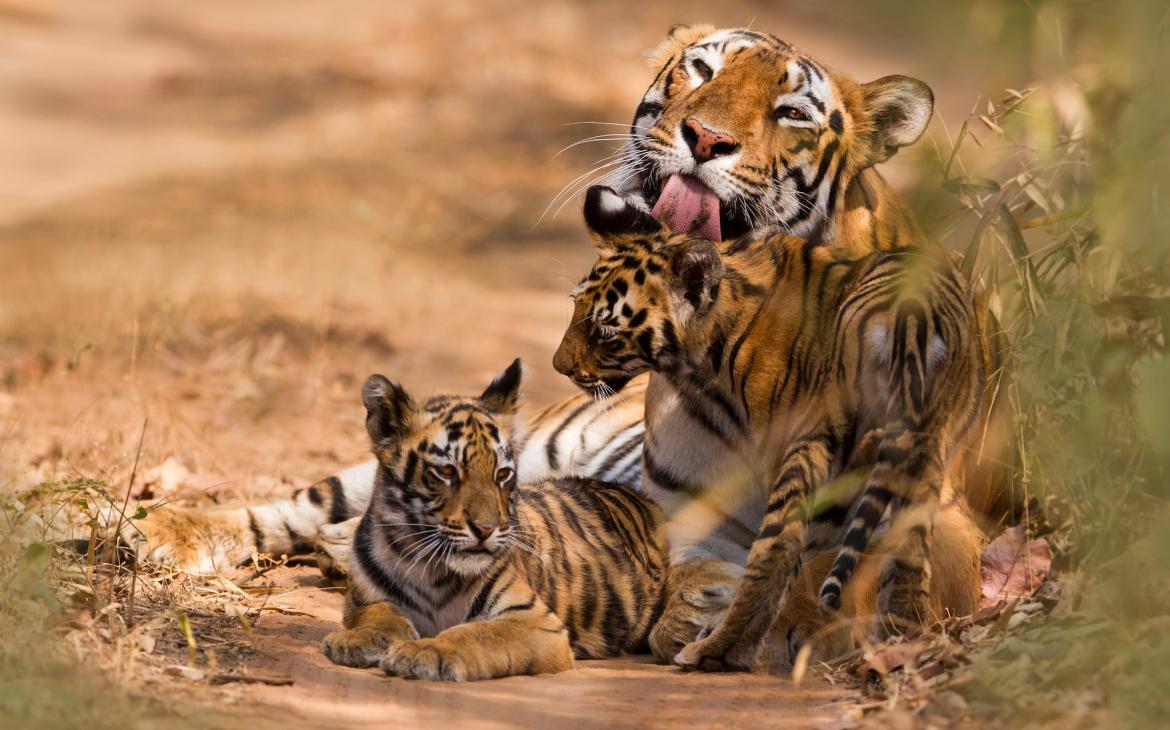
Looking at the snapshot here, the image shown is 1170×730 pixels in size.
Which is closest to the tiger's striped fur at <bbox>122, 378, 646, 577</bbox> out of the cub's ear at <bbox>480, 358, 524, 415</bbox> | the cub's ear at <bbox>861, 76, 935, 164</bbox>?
the cub's ear at <bbox>480, 358, 524, 415</bbox>

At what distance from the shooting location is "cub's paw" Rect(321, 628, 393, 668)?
4.07 meters

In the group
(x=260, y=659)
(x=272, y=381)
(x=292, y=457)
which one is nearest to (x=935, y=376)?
(x=260, y=659)

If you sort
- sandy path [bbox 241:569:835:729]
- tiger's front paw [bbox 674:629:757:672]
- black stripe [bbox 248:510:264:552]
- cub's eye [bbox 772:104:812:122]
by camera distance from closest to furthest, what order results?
1. sandy path [bbox 241:569:835:729]
2. tiger's front paw [bbox 674:629:757:672]
3. cub's eye [bbox 772:104:812:122]
4. black stripe [bbox 248:510:264:552]

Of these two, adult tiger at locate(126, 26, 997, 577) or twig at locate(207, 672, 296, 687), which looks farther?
adult tiger at locate(126, 26, 997, 577)

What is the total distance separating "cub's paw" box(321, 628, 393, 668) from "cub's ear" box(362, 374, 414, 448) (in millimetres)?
606

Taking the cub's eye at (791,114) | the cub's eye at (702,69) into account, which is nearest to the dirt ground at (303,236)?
the cub's eye at (791,114)

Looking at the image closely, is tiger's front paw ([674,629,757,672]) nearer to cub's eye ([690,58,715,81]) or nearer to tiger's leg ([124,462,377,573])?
tiger's leg ([124,462,377,573])

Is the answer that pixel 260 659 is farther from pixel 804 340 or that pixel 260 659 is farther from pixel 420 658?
pixel 804 340

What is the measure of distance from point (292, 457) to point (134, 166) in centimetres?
509

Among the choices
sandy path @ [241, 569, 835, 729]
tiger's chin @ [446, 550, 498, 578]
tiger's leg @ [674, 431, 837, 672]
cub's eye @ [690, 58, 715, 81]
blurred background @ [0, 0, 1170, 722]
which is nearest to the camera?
blurred background @ [0, 0, 1170, 722]

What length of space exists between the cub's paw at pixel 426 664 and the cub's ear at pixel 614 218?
4.74ft

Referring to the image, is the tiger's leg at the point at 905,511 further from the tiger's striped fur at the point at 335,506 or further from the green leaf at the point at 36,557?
the green leaf at the point at 36,557

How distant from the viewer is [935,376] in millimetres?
4238

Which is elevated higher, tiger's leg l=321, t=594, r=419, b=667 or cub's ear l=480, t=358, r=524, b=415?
cub's ear l=480, t=358, r=524, b=415
